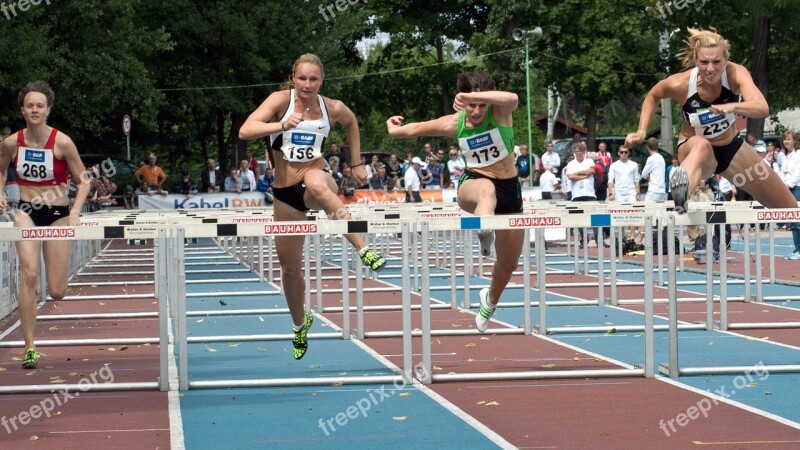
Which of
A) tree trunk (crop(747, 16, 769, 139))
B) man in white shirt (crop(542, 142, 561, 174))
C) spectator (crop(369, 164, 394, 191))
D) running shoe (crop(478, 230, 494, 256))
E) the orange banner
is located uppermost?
tree trunk (crop(747, 16, 769, 139))

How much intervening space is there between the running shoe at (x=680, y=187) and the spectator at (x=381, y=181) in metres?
22.6

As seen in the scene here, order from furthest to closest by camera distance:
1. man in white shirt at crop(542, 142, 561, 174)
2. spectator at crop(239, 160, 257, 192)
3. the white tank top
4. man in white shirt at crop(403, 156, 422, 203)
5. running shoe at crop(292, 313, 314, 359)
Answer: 1. spectator at crop(239, 160, 257, 192)
2. man in white shirt at crop(542, 142, 561, 174)
3. man in white shirt at crop(403, 156, 422, 203)
4. running shoe at crop(292, 313, 314, 359)
5. the white tank top

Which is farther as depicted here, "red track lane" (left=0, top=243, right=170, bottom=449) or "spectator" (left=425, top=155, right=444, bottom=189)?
"spectator" (left=425, top=155, right=444, bottom=189)

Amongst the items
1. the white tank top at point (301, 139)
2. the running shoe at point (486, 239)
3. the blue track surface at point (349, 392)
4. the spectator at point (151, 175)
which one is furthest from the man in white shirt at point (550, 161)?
the white tank top at point (301, 139)

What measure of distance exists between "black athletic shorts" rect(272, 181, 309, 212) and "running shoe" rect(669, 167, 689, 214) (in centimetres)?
249

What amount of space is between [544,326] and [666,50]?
38.2 m

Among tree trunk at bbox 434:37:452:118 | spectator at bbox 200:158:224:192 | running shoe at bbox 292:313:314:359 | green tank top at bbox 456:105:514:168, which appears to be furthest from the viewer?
tree trunk at bbox 434:37:452:118

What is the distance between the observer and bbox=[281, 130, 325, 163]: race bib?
896 cm

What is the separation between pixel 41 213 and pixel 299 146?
2.31 metres

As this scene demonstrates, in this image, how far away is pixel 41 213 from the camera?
9977 mm

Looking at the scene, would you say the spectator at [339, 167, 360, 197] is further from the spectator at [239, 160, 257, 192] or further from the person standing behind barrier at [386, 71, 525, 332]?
the person standing behind barrier at [386, 71, 525, 332]

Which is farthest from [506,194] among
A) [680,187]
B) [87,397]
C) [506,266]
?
[87,397]

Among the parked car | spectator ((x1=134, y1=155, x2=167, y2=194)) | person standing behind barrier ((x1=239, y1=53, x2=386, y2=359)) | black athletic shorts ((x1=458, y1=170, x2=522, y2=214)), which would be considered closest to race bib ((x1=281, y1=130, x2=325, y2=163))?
person standing behind barrier ((x1=239, y1=53, x2=386, y2=359))

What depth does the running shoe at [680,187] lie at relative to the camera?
8639 millimetres
